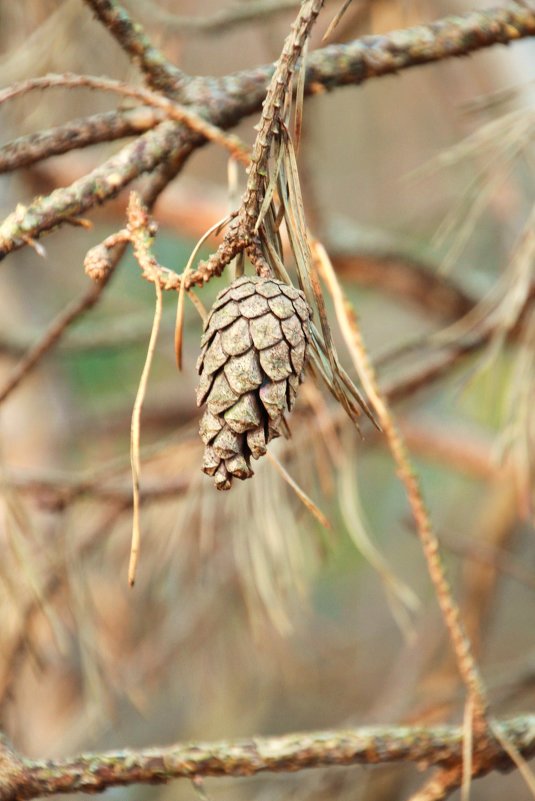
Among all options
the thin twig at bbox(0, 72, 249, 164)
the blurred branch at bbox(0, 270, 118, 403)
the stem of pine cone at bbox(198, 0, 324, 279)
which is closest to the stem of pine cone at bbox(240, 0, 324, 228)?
the stem of pine cone at bbox(198, 0, 324, 279)

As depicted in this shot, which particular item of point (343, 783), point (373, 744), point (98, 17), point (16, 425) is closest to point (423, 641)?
point (343, 783)

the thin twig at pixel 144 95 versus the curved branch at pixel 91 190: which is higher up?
the thin twig at pixel 144 95

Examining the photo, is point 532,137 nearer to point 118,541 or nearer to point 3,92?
point 3,92

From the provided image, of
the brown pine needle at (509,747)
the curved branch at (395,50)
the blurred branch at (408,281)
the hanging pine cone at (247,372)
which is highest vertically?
the blurred branch at (408,281)

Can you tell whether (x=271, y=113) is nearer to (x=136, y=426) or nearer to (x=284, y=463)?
(x=136, y=426)

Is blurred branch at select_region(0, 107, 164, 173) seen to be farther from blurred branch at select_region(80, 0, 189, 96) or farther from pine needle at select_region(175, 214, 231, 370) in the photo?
pine needle at select_region(175, 214, 231, 370)

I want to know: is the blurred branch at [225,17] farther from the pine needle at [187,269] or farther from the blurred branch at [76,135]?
the pine needle at [187,269]

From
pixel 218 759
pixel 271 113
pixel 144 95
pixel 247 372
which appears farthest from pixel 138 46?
pixel 218 759

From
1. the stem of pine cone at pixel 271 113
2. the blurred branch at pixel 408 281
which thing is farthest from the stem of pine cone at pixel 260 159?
the blurred branch at pixel 408 281
